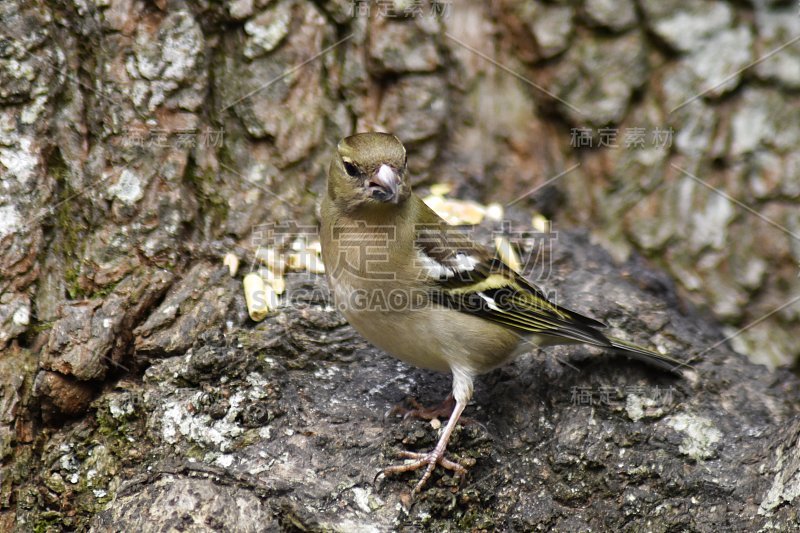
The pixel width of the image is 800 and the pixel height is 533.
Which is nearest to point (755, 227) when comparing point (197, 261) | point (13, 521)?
point (197, 261)

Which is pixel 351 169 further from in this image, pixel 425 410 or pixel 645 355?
pixel 645 355

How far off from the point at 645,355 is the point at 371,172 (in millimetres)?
1998

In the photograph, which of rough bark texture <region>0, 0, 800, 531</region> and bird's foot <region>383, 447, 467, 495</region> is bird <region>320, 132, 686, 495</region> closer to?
bird's foot <region>383, 447, 467, 495</region>

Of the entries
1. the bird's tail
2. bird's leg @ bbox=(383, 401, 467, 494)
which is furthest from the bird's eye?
the bird's tail

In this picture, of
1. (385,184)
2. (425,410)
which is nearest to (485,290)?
(425,410)

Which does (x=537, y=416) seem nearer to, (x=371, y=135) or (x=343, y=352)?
(x=343, y=352)

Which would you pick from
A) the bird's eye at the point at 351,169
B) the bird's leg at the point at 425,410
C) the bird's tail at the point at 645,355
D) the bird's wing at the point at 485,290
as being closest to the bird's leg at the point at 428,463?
the bird's leg at the point at 425,410

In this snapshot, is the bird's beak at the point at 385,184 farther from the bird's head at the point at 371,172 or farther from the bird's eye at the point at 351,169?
the bird's eye at the point at 351,169

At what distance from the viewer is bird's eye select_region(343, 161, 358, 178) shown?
405cm

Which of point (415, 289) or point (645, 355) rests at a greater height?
point (415, 289)

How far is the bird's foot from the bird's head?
1.31 metres

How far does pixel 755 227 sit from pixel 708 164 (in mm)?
630

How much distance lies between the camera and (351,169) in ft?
13.4

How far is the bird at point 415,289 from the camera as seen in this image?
13.2 feet
